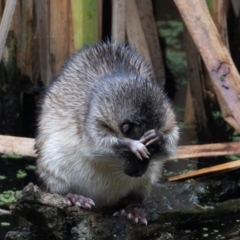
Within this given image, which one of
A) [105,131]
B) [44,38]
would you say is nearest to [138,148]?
[105,131]

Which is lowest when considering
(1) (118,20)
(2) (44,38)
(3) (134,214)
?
(3) (134,214)

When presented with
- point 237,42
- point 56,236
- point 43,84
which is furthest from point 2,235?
point 237,42

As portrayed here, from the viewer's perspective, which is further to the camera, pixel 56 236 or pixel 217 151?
pixel 217 151

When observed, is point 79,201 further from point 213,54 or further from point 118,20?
point 118,20

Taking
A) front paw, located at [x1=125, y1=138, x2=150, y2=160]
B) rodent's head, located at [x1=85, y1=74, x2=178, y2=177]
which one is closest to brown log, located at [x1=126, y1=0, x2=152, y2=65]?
rodent's head, located at [x1=85, y1=74, x2=178, y2=177]

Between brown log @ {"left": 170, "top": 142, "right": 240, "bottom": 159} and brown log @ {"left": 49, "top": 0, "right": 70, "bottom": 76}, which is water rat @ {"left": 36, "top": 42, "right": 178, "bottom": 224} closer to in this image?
brown log @ {"left": 170, "top": 142, "right": 240, "bottom": 159}

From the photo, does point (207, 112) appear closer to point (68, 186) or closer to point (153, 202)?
point (153, 202)
